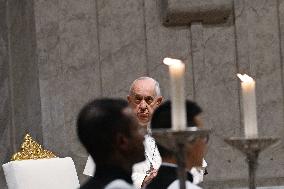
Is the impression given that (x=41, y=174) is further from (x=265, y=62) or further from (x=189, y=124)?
(x=265, y=62)

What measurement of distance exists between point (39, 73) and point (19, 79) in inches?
22.2

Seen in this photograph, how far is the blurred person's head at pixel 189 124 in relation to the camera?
322 cm

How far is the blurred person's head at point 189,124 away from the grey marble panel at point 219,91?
3.88 m

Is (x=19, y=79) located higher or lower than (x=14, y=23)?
lower

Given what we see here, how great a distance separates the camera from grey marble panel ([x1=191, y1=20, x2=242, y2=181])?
7215 mm

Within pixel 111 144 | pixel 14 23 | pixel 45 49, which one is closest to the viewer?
pixel 111 144

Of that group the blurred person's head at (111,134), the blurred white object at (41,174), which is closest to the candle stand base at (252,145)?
the blurred person's head at (111,134)

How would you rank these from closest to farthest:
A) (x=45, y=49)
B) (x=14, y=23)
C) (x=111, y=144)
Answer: (x=111, y=144), (x=45, y=49), (x=14, y=23)

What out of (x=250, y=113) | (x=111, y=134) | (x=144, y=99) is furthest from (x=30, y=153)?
(x=250, y=113)

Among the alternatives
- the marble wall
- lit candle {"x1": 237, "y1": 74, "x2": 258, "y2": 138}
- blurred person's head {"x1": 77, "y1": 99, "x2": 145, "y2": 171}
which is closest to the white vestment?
the marble wall

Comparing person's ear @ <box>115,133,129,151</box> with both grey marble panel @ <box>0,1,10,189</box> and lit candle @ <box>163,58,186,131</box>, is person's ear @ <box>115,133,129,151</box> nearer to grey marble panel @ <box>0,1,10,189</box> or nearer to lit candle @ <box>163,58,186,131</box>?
lit candle @ <box>163,58,186,131</box>

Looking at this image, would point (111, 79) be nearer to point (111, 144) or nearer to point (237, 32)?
point (237, 32)

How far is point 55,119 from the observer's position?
23.4ft

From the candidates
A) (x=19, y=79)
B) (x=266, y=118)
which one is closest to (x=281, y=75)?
(x=266, y=118)
